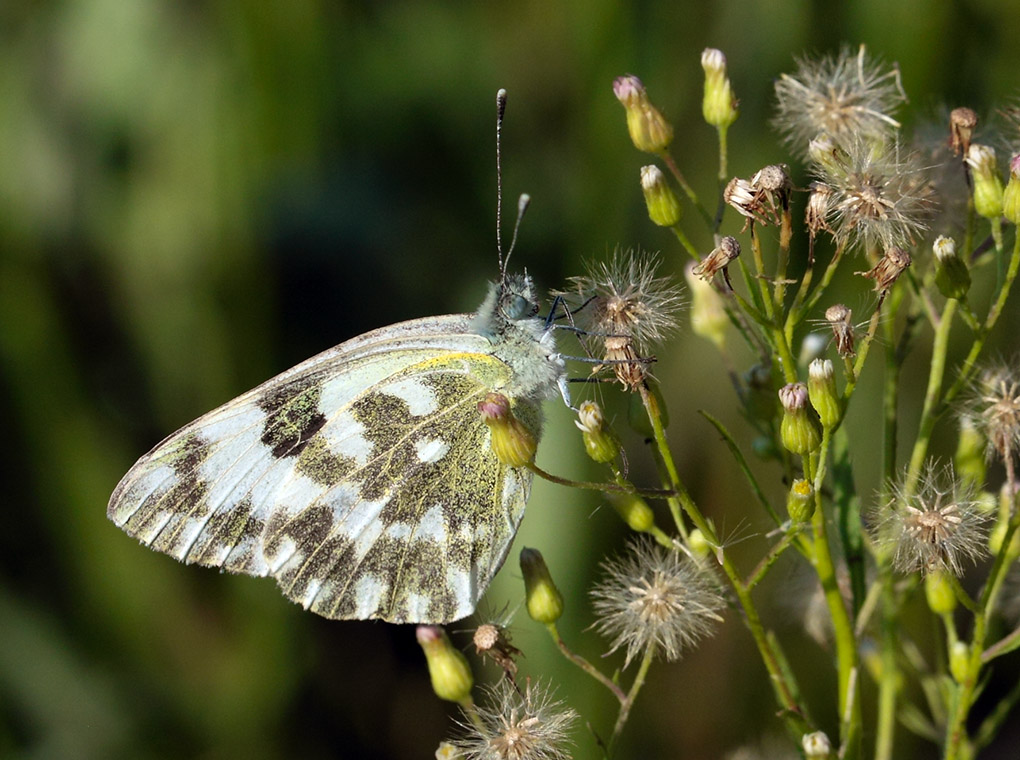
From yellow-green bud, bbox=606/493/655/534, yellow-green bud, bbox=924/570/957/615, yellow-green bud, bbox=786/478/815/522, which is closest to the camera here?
yellow-green bud, bbox=786/478/815/522

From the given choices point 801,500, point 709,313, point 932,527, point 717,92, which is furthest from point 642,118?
point 932,527

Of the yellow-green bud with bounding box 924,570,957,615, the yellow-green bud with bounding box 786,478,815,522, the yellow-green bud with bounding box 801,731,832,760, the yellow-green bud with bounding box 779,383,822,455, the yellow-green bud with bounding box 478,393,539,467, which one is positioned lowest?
the yellow-green bud with bounding box 801,731,832,760

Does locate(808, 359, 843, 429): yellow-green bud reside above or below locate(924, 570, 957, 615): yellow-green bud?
above

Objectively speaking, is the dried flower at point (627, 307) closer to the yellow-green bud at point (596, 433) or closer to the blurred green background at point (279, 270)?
the yellow-green bud at point (596, 433)

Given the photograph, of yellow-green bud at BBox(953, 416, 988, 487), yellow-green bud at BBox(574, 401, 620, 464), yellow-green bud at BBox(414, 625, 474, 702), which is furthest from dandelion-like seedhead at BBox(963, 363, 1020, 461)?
yellow-green bud at BBox(414, 625, 474, 702)

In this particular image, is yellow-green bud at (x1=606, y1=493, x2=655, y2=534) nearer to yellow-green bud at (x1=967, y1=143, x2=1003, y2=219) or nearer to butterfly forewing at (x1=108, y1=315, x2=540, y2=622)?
butterfly forewing at (x1=108, y1=315, x2=540, y2=622)

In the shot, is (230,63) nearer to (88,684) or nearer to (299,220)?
(299,220)
